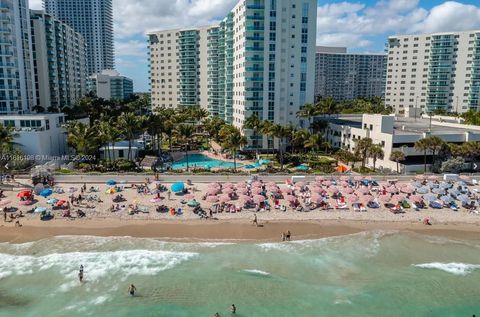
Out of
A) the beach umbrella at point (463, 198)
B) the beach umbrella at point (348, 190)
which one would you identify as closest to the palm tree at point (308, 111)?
the beach umbrella at point (348, 190)

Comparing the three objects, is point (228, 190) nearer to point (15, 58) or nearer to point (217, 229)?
point (217, 229)

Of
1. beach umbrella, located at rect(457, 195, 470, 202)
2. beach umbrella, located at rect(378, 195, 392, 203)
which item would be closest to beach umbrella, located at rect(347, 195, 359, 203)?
beach umbrella, located at rect(378, 195, 392, 203)

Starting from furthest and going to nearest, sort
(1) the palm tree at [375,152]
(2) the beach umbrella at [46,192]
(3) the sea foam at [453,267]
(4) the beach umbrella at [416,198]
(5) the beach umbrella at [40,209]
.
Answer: (1) the palm tree at [375,152]
(2) the beach umbrella at [46,192]
(4) the beach umbrella at [416,198]
(5) the beach umbrella at [40,209]
(3) the sea foam at [453,267]

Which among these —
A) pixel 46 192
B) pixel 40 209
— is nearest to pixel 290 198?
pixel 40 209

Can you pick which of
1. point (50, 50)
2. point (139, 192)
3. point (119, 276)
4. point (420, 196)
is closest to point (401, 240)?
point (420, 196)

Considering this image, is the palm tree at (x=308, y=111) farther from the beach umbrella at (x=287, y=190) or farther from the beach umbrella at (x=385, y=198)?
the beach umbrella at (x=385, y=198)

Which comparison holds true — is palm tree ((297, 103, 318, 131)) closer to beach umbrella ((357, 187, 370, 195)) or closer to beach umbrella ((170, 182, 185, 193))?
beach umbrella ((357, 187, 370, 195))
